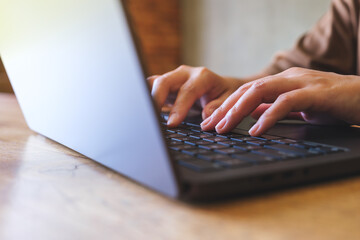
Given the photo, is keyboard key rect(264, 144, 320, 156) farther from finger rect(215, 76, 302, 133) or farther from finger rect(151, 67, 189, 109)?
finger rect(151, 67, 189, 109)

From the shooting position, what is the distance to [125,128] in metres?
0.30

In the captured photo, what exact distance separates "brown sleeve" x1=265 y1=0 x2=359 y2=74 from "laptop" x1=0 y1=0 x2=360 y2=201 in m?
0.86

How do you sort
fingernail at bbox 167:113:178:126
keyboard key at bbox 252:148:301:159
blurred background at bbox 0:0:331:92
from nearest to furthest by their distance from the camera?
1. keyboard key at bbox 252:148:301:159
2. fingernail at bbox 167:113:178:126
3. blurred background at bbox 0:0:331:92

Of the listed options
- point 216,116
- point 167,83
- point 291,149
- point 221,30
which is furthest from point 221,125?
point 221,30

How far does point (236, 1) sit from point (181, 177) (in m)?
3.23

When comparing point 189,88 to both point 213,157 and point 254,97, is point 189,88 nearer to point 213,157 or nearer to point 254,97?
point 254,97

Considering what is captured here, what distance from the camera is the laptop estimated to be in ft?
0.87

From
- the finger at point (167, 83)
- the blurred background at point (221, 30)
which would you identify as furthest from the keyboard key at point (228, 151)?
the blurred background at point (221, 30)

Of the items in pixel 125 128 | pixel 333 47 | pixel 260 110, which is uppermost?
pixel 125 128

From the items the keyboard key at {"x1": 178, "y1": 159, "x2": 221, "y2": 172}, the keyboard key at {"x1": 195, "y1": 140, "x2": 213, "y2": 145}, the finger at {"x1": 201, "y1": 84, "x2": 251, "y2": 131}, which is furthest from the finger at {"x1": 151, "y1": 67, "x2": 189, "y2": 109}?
the keyboard key at {"x1": 178, "y1": 159, "x2": 221, "y2": 172}

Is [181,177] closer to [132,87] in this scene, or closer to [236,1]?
[132,87]

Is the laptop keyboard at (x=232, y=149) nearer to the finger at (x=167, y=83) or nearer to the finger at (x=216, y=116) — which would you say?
the finger at (x=216, y=116)

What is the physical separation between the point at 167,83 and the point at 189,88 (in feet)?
0.16

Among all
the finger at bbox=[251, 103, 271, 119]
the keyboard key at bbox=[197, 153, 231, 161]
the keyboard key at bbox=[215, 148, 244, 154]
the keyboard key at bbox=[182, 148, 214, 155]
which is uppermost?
the keyboard key at bbox=[197, 153, 231, 161]
